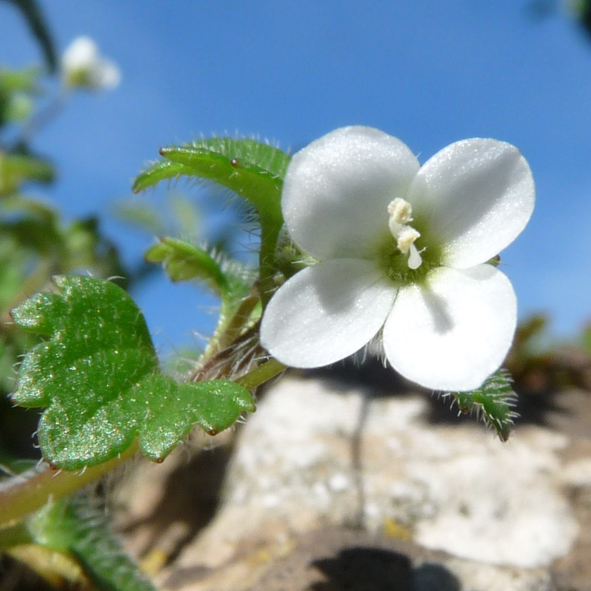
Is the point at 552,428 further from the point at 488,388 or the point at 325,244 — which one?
the point at 325,244

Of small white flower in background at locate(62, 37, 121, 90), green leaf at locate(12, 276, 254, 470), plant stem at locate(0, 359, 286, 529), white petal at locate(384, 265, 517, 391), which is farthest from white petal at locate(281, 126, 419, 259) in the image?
small white flower in background at locate(62, 37, 121, 90)

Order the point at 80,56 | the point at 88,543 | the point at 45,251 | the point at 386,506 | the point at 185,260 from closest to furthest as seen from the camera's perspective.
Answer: the point at 185,260
the point at 88,543
the point at 386,506
the point at 45,251
the point at 80,56

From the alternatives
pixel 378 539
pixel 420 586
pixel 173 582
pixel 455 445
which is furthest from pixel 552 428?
pixel 173 582

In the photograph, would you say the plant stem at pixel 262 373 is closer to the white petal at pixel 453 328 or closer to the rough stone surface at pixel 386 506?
the white petal at pixel 453 328

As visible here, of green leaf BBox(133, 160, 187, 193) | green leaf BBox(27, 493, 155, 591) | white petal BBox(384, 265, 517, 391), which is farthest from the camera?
green leaf BBox(27, 493, 155, 591)

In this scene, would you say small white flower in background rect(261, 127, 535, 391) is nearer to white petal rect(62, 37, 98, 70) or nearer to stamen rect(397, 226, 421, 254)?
stamen rect(397, 226, 421, 254)

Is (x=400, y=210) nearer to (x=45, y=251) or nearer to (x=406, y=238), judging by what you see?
(x=406, y=238)

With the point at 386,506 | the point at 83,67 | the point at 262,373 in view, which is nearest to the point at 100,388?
the point at 262,373

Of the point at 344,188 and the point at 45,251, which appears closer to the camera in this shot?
the point at 344,188
